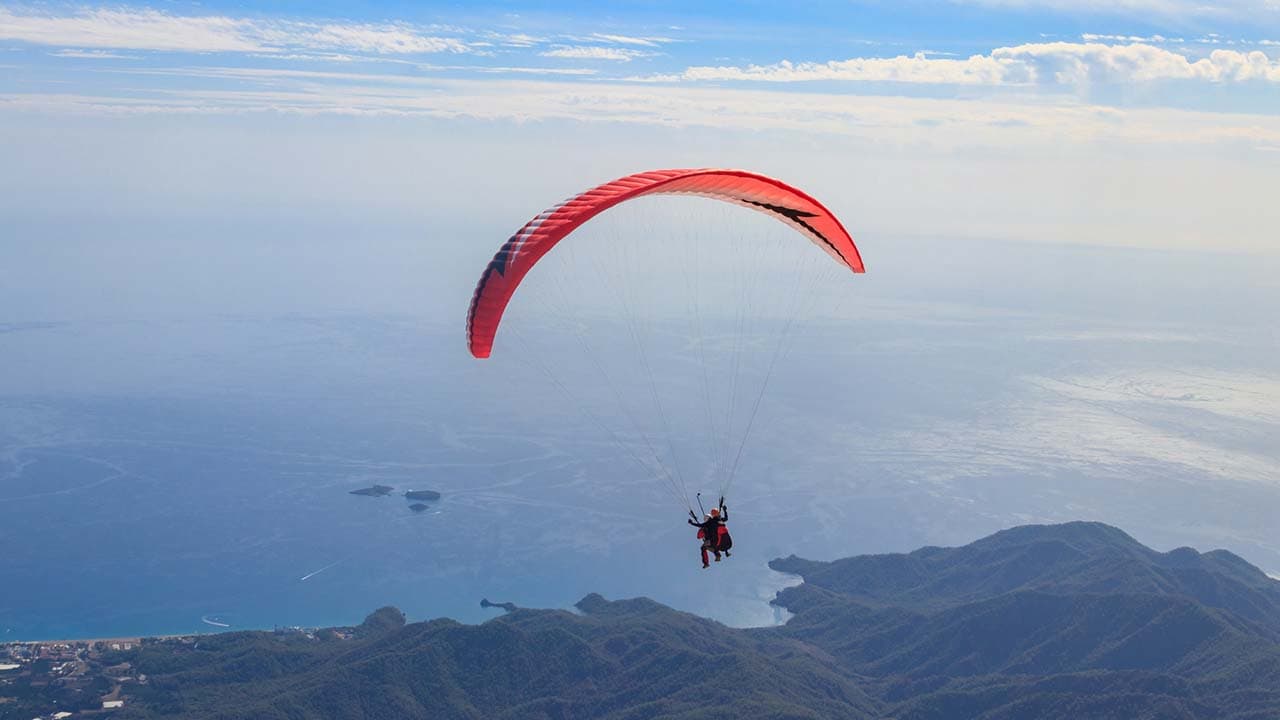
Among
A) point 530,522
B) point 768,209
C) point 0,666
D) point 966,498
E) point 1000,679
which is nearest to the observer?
point 768,209

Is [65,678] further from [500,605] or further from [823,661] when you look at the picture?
[823,661]

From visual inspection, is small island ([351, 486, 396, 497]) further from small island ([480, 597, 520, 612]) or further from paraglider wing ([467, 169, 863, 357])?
paraglider wing ([467, 169, 863, 357])

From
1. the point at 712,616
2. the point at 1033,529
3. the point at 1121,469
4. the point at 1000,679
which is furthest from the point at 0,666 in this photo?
the point at 1121,469

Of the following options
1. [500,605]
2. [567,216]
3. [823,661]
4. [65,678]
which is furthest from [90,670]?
[567,216]

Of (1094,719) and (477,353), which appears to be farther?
(1094,719)

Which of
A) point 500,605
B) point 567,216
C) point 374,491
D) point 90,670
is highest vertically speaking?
point 567,216

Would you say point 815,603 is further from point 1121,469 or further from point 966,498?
point 1121,469

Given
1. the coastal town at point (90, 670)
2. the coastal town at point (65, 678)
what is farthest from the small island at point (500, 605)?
the coastal town at point (65, 678)

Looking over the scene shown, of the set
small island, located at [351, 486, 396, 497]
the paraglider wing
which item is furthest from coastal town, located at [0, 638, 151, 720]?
the paraglider wing
